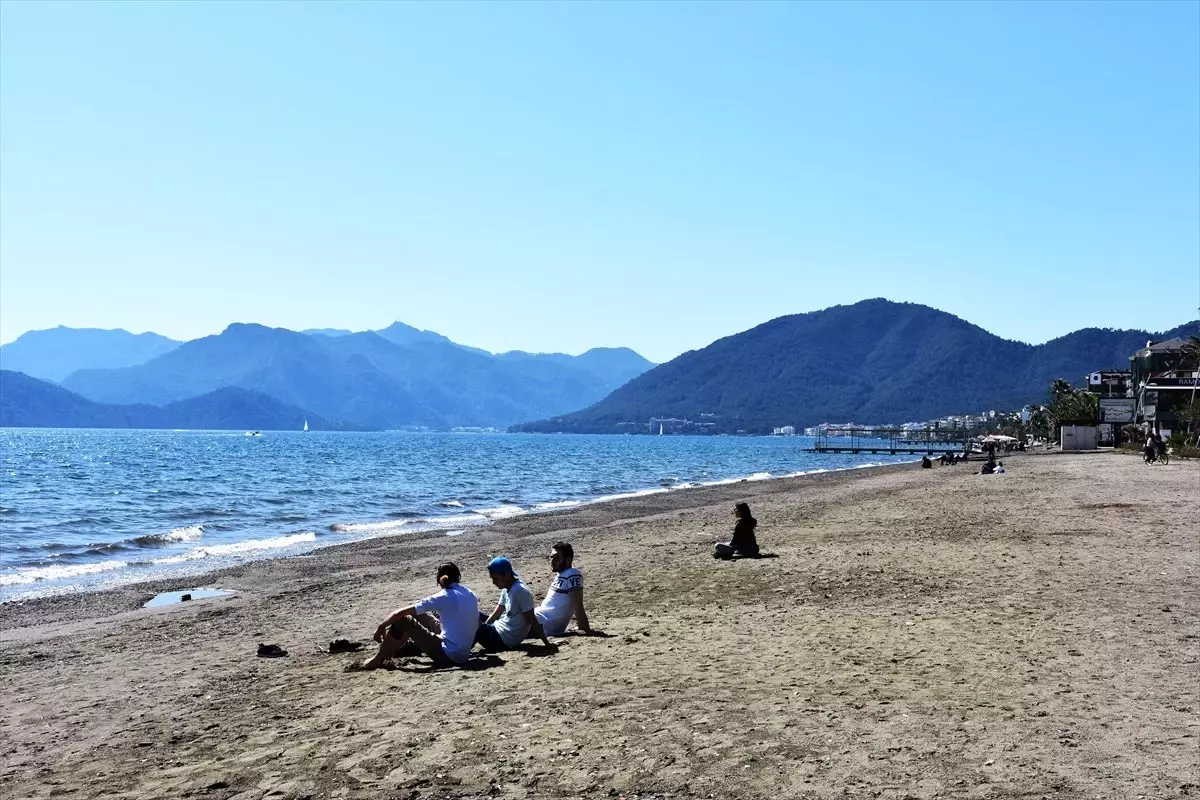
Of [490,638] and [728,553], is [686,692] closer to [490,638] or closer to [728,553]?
[490,638]

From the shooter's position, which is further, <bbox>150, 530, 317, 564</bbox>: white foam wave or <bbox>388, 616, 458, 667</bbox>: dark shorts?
<bbox>150, 530, 317, 564</bbox>: white foam wave

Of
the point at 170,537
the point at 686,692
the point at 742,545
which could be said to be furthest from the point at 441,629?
the point at 170,537

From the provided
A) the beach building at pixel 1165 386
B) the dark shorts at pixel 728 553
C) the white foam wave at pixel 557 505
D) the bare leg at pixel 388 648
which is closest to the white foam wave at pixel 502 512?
the white foam wave at pixel 557 505

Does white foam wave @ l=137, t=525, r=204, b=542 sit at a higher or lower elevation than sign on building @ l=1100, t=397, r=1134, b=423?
lower

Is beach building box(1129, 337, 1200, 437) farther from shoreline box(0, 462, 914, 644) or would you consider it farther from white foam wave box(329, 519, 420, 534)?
white foam wave box(329, 519, 420, 534)

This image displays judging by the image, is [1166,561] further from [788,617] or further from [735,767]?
[735,767]

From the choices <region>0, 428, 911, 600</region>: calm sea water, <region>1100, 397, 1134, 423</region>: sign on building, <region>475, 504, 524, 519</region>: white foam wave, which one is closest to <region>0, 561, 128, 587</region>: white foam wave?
<region>0, 428, 911, 600</region>: calm sea water

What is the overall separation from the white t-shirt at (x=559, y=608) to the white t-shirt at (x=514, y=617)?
0.49 meters

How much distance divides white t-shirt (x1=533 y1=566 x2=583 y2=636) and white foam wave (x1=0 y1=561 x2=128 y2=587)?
14104 millimetres

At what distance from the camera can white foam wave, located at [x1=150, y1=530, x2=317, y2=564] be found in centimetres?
2389

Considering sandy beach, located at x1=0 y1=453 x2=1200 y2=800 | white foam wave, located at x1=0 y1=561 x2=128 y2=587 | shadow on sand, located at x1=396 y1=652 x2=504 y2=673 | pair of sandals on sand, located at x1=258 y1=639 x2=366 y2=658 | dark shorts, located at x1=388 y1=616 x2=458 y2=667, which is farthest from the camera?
white foam wave, located at x1=0 y1=561 x2=128 y2=587

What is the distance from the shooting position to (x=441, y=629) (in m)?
9.58

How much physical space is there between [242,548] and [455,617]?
→ 18.4 m

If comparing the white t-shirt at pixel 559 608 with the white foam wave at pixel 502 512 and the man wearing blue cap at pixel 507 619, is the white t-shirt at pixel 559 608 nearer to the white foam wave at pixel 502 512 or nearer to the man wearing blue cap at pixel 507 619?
the man wearing blue cap at pixel 507 619
